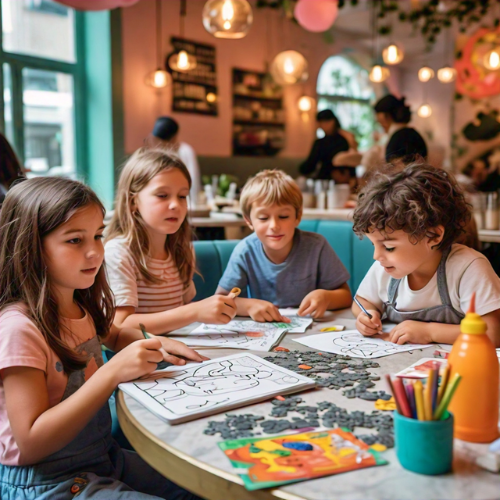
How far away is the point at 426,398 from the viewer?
71 cm

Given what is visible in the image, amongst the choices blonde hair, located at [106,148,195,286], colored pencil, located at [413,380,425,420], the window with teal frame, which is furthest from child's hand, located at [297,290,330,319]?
the window with teal frame

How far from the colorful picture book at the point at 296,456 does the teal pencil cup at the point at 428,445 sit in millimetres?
44

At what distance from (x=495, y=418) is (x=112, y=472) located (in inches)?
30.5

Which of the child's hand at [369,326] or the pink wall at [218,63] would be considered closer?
the child's hand at [369,326]

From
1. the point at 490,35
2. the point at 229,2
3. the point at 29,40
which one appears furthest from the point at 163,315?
the point at 490,35

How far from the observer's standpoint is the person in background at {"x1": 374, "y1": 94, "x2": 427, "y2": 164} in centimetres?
389

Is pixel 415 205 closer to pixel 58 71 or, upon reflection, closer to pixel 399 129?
pixel 399 129

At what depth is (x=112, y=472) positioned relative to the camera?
3.91 feet

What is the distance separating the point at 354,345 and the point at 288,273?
0.68m

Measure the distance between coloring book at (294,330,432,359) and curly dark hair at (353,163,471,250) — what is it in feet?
0.86

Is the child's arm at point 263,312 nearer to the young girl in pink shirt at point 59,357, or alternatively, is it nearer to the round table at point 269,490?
the young girl in pink shirt at point 59,357

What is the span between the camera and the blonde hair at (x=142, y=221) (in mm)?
1838

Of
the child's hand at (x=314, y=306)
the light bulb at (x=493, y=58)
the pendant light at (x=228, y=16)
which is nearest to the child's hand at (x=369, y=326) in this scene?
the child's hand at (x=314, y=306)

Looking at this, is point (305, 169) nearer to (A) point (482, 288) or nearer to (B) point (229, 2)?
(B) point (229, 2)
